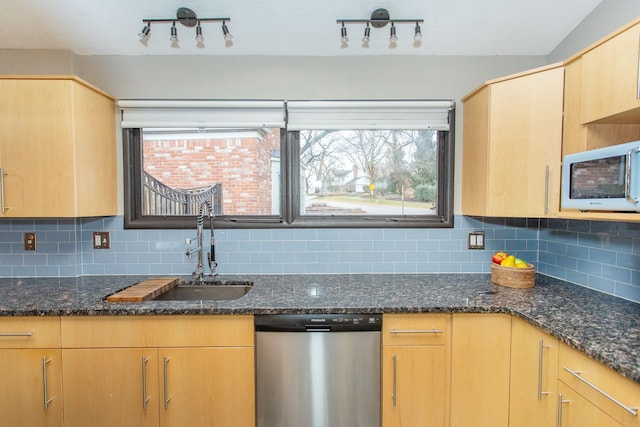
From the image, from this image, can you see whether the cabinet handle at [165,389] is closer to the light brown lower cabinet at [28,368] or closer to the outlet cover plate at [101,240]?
the light brown lower cabinet at [28,368]

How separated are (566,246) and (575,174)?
77 centimetres

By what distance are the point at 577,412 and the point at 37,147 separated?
2821 millimetres

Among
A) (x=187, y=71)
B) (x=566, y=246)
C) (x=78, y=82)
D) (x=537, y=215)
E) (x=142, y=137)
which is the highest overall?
(x=187, y=71)

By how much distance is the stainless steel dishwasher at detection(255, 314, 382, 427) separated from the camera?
1501 millimetres

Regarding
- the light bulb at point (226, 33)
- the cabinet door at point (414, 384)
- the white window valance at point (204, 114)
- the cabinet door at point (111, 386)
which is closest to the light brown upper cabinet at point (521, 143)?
the cabinet door at point (414, 384)

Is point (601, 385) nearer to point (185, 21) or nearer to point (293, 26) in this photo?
point (293, 26)

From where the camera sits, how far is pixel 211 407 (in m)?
1.52

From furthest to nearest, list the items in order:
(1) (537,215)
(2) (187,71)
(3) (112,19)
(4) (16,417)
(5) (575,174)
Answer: (2) (187,71), (3) (112,19), (1) (537,215), (4) (16,417), (5) (575,174)

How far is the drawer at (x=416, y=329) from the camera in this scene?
4.95 feet

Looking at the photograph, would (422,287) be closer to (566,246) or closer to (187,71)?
(566,246)

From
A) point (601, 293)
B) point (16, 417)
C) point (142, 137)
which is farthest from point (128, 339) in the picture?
point (601, 293)

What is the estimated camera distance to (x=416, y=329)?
1512 mm

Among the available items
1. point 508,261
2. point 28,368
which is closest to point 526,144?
point 508,261

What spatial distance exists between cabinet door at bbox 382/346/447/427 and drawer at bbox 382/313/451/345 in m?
0.03
